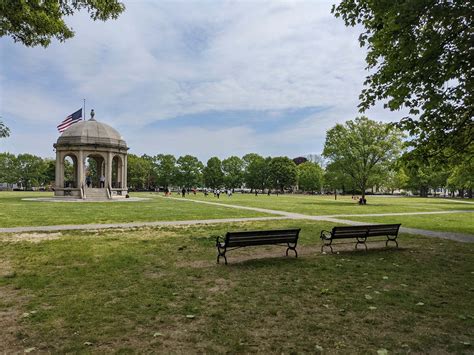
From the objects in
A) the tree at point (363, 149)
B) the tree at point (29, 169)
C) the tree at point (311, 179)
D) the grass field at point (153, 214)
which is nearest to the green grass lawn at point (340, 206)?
the grass field at point (153, 214)

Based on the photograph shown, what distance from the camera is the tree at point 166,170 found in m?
113

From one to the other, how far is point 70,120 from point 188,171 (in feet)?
233

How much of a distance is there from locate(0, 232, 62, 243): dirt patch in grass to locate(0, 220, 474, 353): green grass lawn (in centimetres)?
119

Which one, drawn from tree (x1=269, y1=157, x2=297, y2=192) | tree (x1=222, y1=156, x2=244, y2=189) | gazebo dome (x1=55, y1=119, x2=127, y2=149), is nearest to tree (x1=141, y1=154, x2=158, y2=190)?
tree (x1=222, y1=156, x2=244, y2=189)

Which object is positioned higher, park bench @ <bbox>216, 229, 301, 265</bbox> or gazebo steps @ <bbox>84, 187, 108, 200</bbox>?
gazebo steps @ <bbox>84, 187, 108, 200</bbox>

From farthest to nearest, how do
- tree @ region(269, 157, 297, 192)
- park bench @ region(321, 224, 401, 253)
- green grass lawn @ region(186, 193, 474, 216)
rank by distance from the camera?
tree @ region(269, 157, 297, 192)
green grass lawn @ region(186, 193, 474, 216)
park bench @ region(321, 224, 401, 253)

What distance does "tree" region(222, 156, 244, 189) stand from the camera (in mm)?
118200

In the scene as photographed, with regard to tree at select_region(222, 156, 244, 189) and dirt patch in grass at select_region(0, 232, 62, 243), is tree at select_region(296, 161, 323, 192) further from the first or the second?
dirt patch in grass at select_region(0, 232, 62, 243)

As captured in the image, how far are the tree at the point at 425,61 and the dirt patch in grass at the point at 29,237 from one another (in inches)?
473

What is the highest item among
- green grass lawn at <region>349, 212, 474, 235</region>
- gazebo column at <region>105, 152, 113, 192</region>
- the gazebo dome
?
the gazebo dome

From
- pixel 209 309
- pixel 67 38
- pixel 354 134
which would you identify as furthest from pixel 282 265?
pixel 354 134

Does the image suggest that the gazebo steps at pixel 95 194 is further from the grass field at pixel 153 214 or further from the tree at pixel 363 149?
the tree at pixel 363 149

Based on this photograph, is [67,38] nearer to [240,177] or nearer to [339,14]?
[339,14]

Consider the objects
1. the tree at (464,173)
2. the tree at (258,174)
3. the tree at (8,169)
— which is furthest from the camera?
the tree at (258,174)
